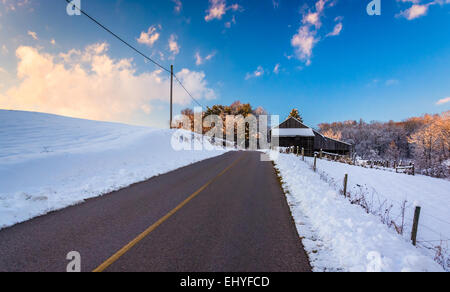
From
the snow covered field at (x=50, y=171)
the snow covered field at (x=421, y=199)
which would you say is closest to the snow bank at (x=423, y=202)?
the snow covered field at (x=421, y=199)

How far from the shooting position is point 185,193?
21.3ft

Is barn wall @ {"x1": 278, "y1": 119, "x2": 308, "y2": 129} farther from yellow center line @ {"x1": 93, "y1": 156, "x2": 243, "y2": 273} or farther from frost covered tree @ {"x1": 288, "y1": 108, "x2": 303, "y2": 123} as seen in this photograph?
yellow center line @ {"x1": 93, "y1": 156, "x2": 243, "y2": 273}

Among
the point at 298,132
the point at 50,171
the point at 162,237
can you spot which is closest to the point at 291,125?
the point at 298,132

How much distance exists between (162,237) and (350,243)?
3352 mm

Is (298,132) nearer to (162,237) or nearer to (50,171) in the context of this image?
(50,171)

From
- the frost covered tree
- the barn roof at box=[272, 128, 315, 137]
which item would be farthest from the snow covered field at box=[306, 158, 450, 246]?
the frost covered tree

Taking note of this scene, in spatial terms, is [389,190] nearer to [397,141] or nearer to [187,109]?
[187,109]

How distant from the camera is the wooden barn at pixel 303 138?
3206cm

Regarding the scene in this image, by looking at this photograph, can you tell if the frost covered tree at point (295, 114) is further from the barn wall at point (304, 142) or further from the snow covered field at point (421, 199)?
the snow covered field at point (421, 199)

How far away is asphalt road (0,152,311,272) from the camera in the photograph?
277 cm

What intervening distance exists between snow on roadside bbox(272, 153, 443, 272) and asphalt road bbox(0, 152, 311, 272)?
0.30m

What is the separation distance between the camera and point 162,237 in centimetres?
351
